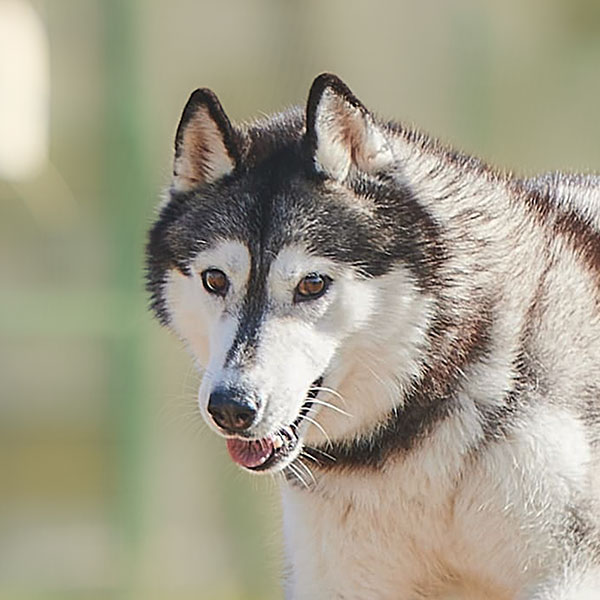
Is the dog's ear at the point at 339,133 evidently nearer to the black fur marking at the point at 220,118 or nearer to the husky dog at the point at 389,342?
the husky dog at the point at 389,342

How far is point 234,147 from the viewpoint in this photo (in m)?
3.98

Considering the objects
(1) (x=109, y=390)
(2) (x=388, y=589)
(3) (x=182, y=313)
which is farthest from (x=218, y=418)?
(1) (x=109, y=390)

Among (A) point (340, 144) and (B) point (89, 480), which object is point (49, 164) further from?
(A) point (340, 144)

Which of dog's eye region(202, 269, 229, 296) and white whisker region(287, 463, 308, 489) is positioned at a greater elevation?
dog's eye region(202, 269, 229, 296)

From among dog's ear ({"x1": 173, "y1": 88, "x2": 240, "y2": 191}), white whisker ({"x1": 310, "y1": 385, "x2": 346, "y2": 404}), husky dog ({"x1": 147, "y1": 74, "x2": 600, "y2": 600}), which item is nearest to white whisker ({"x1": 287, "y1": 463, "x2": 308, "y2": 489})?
husky dog ({"x1": 147, "y1": 74, "x2": 600, "y2": 600})

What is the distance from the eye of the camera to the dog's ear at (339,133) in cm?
383

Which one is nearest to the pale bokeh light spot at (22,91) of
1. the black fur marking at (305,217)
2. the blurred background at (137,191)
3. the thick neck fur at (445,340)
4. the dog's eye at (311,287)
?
the blurred background at (137,191)

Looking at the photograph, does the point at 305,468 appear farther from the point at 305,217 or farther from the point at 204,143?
the point at 204,143

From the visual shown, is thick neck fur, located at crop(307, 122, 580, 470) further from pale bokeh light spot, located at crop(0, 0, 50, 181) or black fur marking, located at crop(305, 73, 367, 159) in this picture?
pale bokeh light spot, located at crop(0, 0, 50, 181)

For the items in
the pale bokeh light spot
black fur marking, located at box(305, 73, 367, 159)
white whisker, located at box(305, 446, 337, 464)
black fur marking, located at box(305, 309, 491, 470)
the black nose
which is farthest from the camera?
the pale bokeh light spot

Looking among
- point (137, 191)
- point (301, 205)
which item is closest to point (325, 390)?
point (301, 205)

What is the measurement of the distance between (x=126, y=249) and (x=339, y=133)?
16.6 ft

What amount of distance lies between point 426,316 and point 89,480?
5284 millimetres

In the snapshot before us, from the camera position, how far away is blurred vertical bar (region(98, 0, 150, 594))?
8727 millimetres
